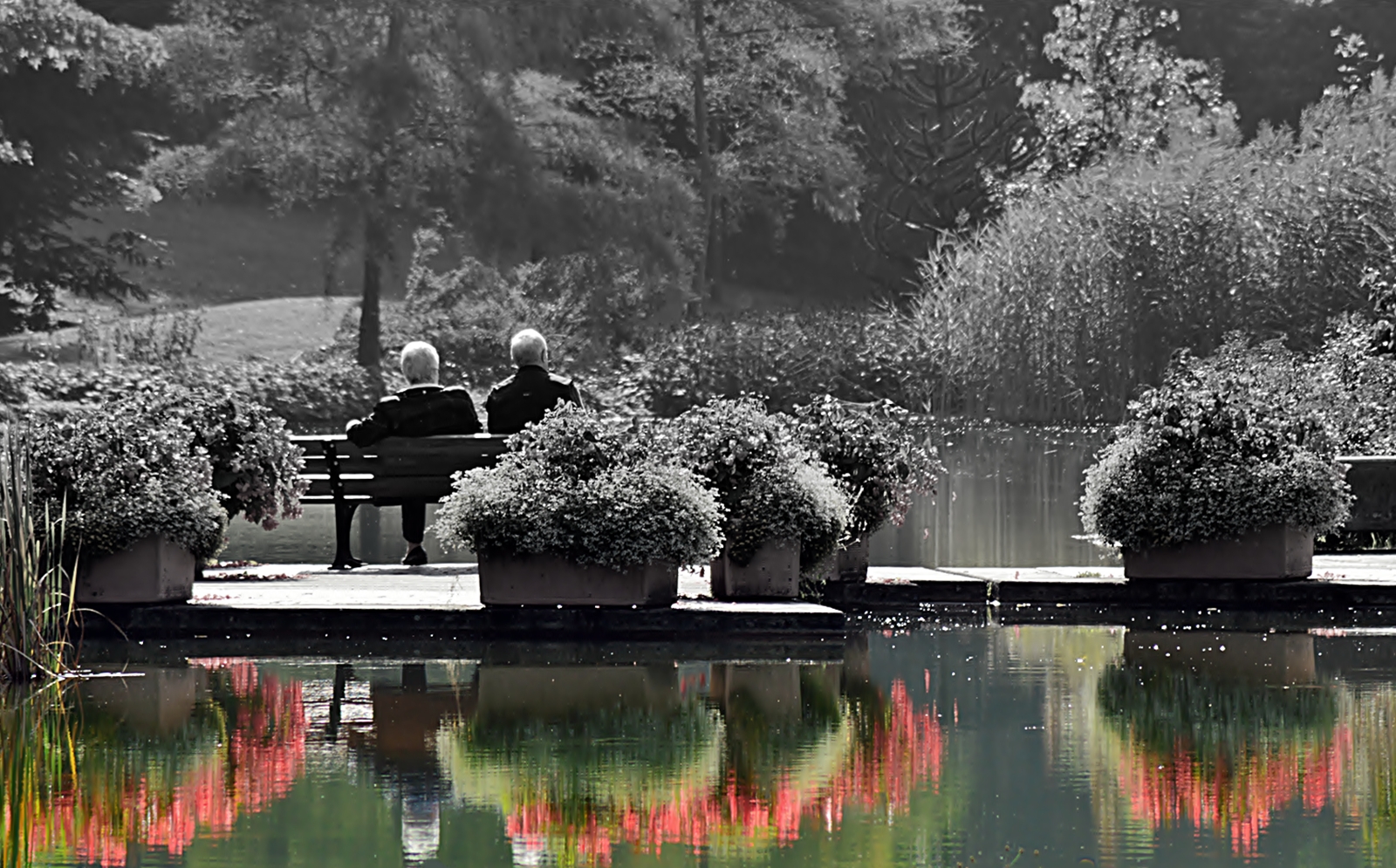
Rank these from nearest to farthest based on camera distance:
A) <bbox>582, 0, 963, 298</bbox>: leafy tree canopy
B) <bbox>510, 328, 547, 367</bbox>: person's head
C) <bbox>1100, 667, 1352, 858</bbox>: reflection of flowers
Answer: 1. <bbox>1100, 667, 1352, 858</bbox>: reflection of flowers
2. <bbox>510, 328, 547, 367</bbox>: person's head
3. <bbox>582, 0, 963, 298</bbox>: leafy tree canopy

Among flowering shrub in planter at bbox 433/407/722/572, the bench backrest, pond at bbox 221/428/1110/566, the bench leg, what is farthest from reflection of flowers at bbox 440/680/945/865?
pond at bbox 221/428/1110/566

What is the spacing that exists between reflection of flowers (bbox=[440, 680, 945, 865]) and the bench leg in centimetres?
582

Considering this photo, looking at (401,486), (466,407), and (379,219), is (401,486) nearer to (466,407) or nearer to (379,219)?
(466,407)

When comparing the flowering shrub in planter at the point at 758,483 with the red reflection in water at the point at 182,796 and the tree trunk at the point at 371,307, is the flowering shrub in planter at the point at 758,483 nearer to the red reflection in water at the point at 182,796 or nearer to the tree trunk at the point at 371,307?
the red reflection in water at the point at 182,796

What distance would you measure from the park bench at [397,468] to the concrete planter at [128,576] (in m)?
2.45

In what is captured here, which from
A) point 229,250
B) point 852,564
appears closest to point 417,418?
point 852,564

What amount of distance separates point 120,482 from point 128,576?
1.51ft

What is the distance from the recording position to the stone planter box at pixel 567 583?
1151cm

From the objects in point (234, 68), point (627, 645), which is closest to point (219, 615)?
point (627, 645)

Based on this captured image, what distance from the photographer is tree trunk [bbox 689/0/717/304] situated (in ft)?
151

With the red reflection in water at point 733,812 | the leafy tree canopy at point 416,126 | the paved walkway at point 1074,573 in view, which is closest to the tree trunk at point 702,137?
the leafy tree canopy at point 416,126

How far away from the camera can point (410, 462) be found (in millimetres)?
14414

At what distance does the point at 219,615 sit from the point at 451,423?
10.6 feet

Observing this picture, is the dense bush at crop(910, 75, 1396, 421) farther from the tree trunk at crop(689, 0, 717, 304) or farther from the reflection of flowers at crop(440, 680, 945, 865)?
the reflection of flowers at crop(440, 680, 945, 865)
